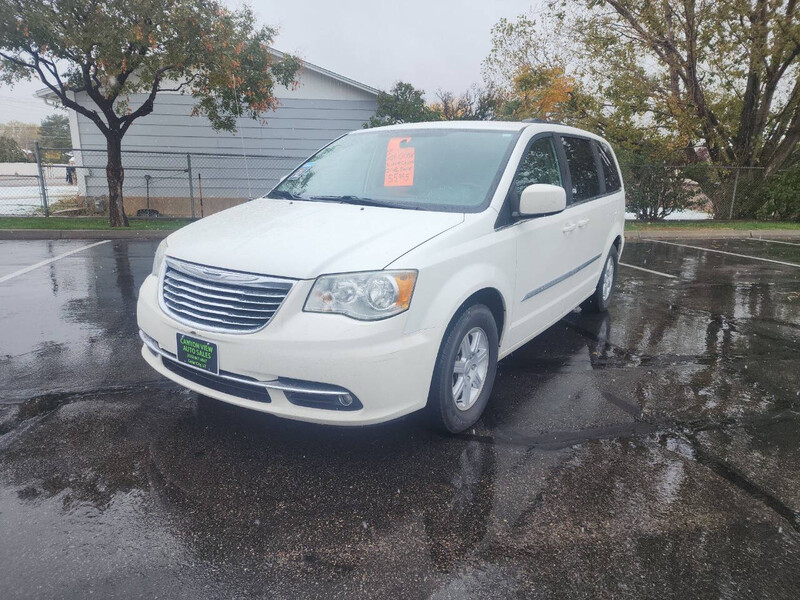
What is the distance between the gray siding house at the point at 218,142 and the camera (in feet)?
59.1

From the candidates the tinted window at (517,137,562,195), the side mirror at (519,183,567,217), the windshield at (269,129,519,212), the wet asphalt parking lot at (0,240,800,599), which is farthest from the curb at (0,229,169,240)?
the side mirror at (519,183,567,217)

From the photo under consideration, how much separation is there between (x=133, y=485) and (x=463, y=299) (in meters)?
1.92

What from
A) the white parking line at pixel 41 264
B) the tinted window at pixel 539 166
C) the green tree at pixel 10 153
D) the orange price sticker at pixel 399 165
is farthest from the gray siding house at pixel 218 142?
the green tree at pixel 10 153

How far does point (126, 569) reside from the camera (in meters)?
2.29

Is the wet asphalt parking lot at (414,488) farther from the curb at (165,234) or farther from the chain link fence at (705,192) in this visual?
the chain link fence at (705,192)

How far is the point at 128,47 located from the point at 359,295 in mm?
11480

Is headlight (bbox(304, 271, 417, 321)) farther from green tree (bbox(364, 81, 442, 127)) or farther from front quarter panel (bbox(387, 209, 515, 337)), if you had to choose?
green tree (bbox(364, 81, 442, 127))

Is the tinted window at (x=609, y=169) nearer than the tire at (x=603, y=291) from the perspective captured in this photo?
Yes

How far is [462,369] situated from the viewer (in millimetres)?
3391

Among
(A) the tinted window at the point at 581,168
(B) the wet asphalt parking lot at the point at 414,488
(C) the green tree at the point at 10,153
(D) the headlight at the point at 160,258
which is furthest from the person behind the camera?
(C) the green tree at the point at 10,153

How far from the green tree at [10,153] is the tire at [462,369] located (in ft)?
221

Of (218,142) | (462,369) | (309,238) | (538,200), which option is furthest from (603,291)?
(218,142)

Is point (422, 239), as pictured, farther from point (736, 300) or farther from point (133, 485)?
point (736, 300)

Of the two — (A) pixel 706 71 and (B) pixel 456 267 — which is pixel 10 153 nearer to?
(A) pixel 706 71
